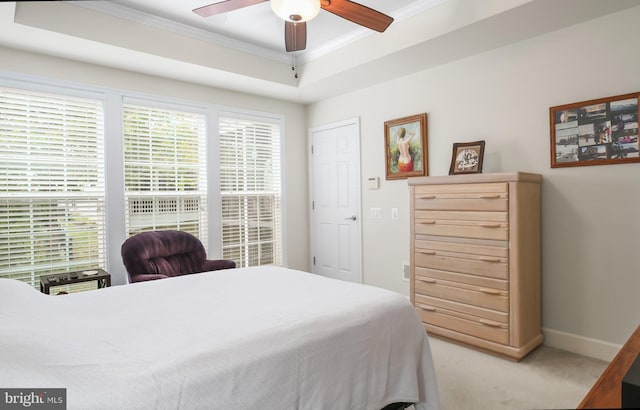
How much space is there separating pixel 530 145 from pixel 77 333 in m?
3.18

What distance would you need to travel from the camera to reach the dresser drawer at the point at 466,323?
2.70 metres

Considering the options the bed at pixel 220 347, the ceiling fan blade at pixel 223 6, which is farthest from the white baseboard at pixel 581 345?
the ceiling fan blade at pixel 223 6

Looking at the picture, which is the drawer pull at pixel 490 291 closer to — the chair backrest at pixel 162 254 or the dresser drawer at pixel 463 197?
the dresser drawer at pixel 463 197

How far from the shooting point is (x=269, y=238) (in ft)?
15.3

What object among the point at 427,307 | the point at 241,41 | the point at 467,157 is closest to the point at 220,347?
the point at 427,307

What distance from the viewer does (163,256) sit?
3.39 m

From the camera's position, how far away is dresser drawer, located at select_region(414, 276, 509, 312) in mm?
2697

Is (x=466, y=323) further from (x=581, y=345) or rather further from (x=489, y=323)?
(x=581, y=345)

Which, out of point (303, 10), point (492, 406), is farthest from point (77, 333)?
point (492, 406)

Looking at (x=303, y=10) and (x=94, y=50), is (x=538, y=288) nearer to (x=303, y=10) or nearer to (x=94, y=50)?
(x=303, y=10)

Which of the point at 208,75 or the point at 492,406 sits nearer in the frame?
the point at 492,406

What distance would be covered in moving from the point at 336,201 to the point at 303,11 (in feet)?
9.04

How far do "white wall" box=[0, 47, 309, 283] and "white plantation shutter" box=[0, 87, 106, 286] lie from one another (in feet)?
0.66

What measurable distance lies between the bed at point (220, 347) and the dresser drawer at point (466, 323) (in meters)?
1.14
